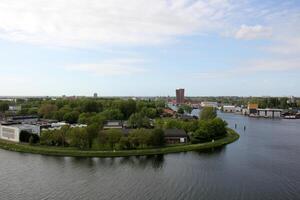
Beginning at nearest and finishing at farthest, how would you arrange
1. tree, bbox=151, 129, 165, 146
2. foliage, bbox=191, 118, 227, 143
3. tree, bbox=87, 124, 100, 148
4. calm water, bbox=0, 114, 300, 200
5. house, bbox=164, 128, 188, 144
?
calm water, bbox=0, 114, 300, 200 → tree, bbox=87, 124, 100, 148 → tree, bbox=151, 129, 165, 146 → house, bbox=164, 128, 188, 144 → foliage, bbox=191, 118, 227, 143

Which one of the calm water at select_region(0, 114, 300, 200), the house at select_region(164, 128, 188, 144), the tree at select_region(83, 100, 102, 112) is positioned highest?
the tree at select_region(83, 100, 102, 112)

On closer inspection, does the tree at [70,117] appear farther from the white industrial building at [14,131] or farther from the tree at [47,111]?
the white industrial building at [14,131]

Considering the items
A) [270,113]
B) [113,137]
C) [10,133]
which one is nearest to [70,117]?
[10,133]

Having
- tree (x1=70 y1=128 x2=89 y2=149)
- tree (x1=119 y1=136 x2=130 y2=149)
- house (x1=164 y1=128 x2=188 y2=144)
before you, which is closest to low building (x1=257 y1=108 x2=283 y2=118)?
house (x1=164 y1=128 x2=188 y2=144)

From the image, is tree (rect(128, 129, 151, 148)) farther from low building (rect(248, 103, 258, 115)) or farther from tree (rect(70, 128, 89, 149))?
low building (rect(248, 103, 258, 115))

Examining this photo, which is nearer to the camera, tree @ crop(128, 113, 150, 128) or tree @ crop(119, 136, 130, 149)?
tree @ crop(119, 136, 130, 149)

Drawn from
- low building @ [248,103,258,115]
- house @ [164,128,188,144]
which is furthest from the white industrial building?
low building @ [248,103,258,115]

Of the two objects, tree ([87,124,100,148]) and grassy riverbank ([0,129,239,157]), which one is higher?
tree ([87,124,100,148])

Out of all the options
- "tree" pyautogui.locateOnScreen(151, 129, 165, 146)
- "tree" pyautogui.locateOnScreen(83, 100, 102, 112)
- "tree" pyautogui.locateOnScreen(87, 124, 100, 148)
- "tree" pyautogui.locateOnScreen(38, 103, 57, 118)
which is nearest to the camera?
"tree" pyautogui.locateOnScreen(87, 124, 100, 148)
